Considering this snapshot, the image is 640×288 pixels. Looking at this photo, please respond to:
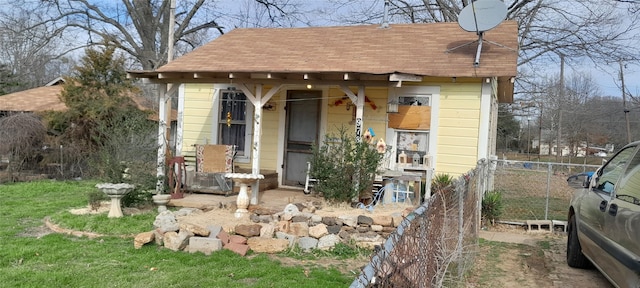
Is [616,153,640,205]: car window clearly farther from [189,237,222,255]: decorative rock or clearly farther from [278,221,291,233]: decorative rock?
[189,237,222,255]: decorative rock

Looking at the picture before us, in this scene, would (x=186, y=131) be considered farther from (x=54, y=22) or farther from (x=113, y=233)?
(x=54, y=22)

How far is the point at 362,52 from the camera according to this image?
9.94m

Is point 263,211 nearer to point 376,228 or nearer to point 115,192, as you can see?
point 376,228

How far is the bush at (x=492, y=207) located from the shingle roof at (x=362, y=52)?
220 centimetres

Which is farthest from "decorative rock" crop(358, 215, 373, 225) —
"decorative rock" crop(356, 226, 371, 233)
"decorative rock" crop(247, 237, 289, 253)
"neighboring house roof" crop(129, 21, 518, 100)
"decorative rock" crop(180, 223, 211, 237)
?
"neighboring house roof" crop(129, 21, 518, 100)

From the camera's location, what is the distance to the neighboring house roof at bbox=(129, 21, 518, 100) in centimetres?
812

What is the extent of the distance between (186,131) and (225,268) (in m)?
6.11

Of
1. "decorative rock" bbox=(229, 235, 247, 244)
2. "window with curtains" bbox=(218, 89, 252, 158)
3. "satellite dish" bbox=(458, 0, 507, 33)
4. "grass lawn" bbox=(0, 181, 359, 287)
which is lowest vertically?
"grass lawn" bbox=(0, 181, 359, 287)

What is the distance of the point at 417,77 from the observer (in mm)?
7668

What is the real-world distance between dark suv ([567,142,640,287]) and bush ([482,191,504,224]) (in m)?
2.65

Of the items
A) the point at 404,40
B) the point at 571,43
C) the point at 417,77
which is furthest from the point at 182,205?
the point at 571,43

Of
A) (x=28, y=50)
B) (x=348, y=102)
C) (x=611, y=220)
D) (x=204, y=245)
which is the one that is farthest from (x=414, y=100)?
(x=28, y=50)

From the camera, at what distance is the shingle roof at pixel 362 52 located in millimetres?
8531

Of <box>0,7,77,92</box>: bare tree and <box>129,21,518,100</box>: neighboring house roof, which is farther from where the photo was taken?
<box>0,7,77,92</box>: bare tree
